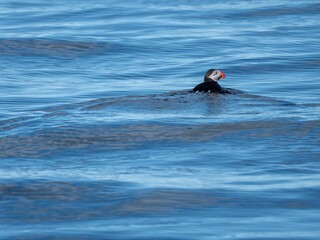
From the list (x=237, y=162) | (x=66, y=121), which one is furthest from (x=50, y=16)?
(x=237, y=162)

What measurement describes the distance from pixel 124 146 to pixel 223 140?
136 centimetres

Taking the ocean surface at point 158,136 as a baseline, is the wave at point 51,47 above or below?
above

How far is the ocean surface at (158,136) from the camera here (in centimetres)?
1003

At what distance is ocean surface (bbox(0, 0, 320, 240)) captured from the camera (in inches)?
395

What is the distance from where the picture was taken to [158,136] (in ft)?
44.9

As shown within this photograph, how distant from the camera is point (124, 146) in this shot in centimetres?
1317

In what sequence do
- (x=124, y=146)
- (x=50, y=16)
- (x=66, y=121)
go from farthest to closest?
(x=50, y=16) → (x=66, y=121) → (x=124, y=146)

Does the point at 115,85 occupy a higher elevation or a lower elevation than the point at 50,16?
lower

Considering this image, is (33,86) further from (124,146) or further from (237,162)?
(237,162)

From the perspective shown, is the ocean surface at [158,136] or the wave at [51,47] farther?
the wave at [51,47]

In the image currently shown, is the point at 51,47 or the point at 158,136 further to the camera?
the point at 51,47

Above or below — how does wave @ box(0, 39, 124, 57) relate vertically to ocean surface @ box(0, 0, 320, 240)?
above

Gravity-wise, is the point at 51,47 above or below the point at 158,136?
above

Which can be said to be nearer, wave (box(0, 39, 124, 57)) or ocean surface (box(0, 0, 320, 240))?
ocean surface (box(0, 0, 320, 240))
